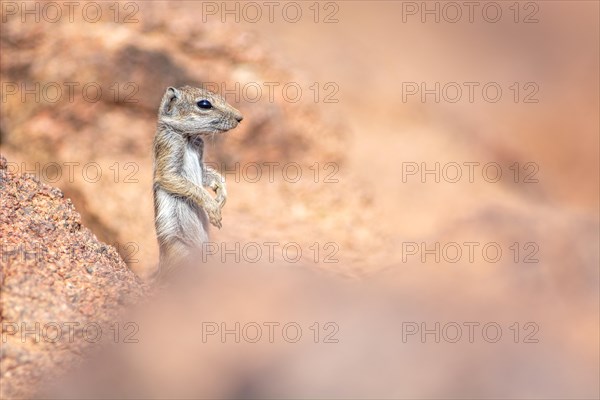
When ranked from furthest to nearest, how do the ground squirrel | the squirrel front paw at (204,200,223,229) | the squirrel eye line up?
the squirrel eye
the ground squirrel
the squirrel front paw at (204,200,223,229)

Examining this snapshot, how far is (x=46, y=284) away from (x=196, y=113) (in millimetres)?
2872

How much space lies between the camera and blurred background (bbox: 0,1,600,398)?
459 centimetres

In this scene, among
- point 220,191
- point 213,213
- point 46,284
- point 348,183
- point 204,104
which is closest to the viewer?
point 46,284

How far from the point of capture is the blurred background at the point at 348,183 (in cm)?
459

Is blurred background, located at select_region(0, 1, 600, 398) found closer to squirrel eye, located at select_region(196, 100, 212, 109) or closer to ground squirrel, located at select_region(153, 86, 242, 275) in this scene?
ground squirrel, located at select_region(153, 86, 242, 275)

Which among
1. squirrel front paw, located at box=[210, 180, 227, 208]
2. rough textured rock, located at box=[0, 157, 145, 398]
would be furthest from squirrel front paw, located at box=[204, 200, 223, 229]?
rough textured rock, located at box=[0, 157, 145, 398]

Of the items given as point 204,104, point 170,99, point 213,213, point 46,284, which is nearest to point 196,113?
point 204,104

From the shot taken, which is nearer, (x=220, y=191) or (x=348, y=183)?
(x=220, y=191)

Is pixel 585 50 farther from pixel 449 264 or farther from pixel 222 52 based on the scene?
pixel 449 264

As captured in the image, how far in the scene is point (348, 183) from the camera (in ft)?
37.5

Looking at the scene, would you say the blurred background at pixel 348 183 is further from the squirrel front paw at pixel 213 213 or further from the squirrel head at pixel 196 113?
the squirrel head at pixel 196 113

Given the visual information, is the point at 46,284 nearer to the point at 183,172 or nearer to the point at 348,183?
the point at 183,172

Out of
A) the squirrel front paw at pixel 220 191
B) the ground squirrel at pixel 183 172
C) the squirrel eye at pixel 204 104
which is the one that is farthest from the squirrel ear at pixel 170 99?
the squirrel front paw at pixel 220 191

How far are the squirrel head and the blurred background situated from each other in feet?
4.23
